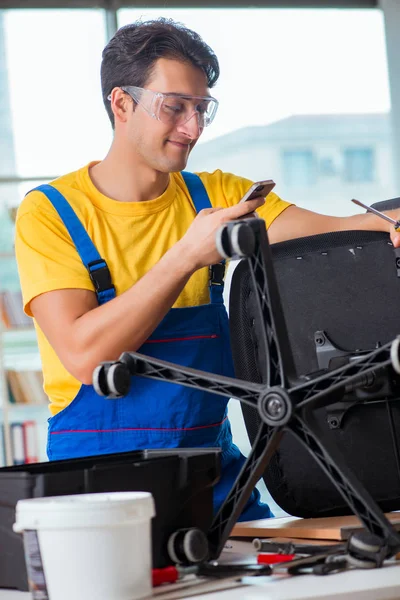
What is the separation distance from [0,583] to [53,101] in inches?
180

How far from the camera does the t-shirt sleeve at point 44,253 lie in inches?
65.3

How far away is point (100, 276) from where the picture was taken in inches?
66.7

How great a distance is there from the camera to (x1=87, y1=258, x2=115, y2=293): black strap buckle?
169 cm

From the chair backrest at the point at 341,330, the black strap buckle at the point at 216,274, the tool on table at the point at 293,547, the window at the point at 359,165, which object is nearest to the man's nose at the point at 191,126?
the black strap buckle at the point at 216,274

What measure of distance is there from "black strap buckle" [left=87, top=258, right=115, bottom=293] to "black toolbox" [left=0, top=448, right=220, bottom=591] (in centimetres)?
51

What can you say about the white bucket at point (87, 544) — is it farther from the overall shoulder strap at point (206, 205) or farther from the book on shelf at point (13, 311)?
the book on shelf at point (13, 311)

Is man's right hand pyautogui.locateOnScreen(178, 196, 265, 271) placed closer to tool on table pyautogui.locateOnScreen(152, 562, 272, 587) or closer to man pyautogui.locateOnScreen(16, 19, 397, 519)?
man pyautogui.locateOnScreen(16, 19, 397, 519)

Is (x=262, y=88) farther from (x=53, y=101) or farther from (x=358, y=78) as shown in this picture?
(x=53, y=101)

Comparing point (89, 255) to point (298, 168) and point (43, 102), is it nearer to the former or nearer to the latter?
point (43, 102)

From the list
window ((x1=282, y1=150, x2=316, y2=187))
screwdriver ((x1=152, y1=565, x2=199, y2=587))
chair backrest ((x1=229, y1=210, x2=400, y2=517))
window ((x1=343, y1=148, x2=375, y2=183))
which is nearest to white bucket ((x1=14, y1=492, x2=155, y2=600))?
screwdriver ((x1=152, y1=565, x2=199, y2=587))

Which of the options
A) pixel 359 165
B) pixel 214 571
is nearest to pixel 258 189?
pixel 214 571

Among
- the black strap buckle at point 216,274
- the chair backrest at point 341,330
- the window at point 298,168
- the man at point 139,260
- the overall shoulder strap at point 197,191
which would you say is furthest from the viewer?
the window at point 298,168

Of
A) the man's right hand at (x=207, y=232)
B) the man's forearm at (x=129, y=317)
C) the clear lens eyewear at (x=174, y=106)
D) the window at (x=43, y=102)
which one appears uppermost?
the window at (x=43, y=102)

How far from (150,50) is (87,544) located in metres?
1.18
